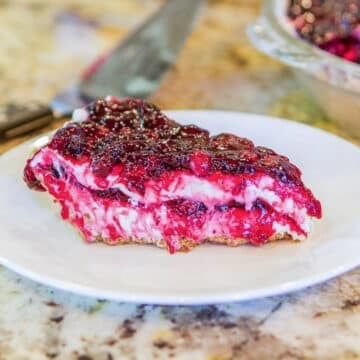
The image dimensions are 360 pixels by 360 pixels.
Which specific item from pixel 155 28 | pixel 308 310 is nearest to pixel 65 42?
pixel 155 28

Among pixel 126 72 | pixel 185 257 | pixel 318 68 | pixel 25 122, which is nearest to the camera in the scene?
pixel 185 257

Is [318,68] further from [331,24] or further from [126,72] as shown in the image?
[126,72]

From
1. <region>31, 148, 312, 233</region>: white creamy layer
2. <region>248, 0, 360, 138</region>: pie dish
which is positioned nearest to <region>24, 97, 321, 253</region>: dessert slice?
<region>31, 148, 312, 233</region>: white creamy layer

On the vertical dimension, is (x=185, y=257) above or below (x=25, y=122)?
above

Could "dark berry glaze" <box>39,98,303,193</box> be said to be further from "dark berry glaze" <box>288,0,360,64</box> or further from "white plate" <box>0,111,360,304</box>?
"dark berry glaze" <box>288,0,360,64</box>

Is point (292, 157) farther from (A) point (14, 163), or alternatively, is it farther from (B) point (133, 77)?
(B) point (133, 77)

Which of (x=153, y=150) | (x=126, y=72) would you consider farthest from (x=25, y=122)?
(x=153, y=150)
